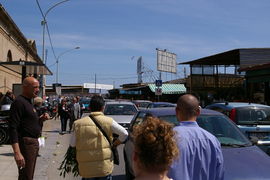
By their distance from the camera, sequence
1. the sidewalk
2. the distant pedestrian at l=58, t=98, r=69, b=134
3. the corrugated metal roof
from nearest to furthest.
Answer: the sidewalk
the distant pedestrian at l=58, t=98, r=69, b=134
the corrugated metal roof

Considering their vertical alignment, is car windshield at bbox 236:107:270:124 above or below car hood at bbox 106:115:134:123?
above

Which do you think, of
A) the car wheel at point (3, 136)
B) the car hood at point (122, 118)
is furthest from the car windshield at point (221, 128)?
the car wheel at point (3, 136)

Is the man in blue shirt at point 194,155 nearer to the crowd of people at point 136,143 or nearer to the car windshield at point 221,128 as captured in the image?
the crowd of people at point 136,143

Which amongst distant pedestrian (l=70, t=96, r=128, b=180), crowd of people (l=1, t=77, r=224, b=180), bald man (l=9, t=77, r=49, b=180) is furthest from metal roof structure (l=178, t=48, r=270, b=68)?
distant pedestrian (l=70, t=96, r=128, b=180)

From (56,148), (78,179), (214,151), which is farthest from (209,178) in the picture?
(56,148)

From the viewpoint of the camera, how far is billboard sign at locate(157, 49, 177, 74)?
5684cm

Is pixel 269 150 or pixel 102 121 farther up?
pixel 102 121

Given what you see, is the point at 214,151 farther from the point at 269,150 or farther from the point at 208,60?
the point at 208,60

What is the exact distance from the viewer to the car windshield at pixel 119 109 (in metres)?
16.5

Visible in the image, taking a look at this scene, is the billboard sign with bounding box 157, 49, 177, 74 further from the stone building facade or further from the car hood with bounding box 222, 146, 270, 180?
the car hood with bounding box 222, 146, 270, 180

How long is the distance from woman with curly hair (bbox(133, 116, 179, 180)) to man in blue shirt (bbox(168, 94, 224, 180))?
0.73 m

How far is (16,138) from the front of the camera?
4945mm

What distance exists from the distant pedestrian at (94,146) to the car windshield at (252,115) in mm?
6245

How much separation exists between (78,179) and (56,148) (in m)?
4.96
